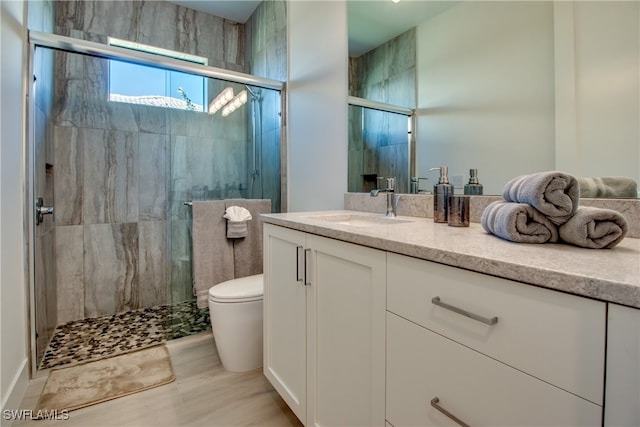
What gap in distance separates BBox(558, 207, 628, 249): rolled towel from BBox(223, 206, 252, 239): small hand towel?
178cm

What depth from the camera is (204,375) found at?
1700mm

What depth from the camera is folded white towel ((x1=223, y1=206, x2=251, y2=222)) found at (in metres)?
2.09

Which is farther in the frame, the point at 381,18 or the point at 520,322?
the point at 381,18

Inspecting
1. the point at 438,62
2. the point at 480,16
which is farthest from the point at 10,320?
the point at 480,16

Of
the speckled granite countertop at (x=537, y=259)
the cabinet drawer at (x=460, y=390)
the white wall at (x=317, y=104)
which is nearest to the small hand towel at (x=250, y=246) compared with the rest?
the white wall at (x=317, y=104)

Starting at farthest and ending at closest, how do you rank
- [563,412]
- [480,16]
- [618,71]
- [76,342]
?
[76,342]
[480,16]
[618,71]
[563,412]

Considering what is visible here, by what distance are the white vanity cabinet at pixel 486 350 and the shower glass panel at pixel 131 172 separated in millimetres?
1707

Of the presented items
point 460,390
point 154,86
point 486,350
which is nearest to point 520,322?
point 486,350

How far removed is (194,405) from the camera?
57.7 inches

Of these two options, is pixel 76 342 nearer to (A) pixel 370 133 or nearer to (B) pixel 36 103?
(B) pixel 36 103

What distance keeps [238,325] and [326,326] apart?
0.81 m

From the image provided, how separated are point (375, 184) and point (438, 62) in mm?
686

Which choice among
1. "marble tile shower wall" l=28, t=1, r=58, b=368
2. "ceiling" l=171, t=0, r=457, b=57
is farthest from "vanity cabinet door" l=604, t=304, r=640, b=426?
"marble tile shower wall" l=28, t=1, r=58, b=368

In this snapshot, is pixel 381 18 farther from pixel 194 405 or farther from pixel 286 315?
pixel 194 405
